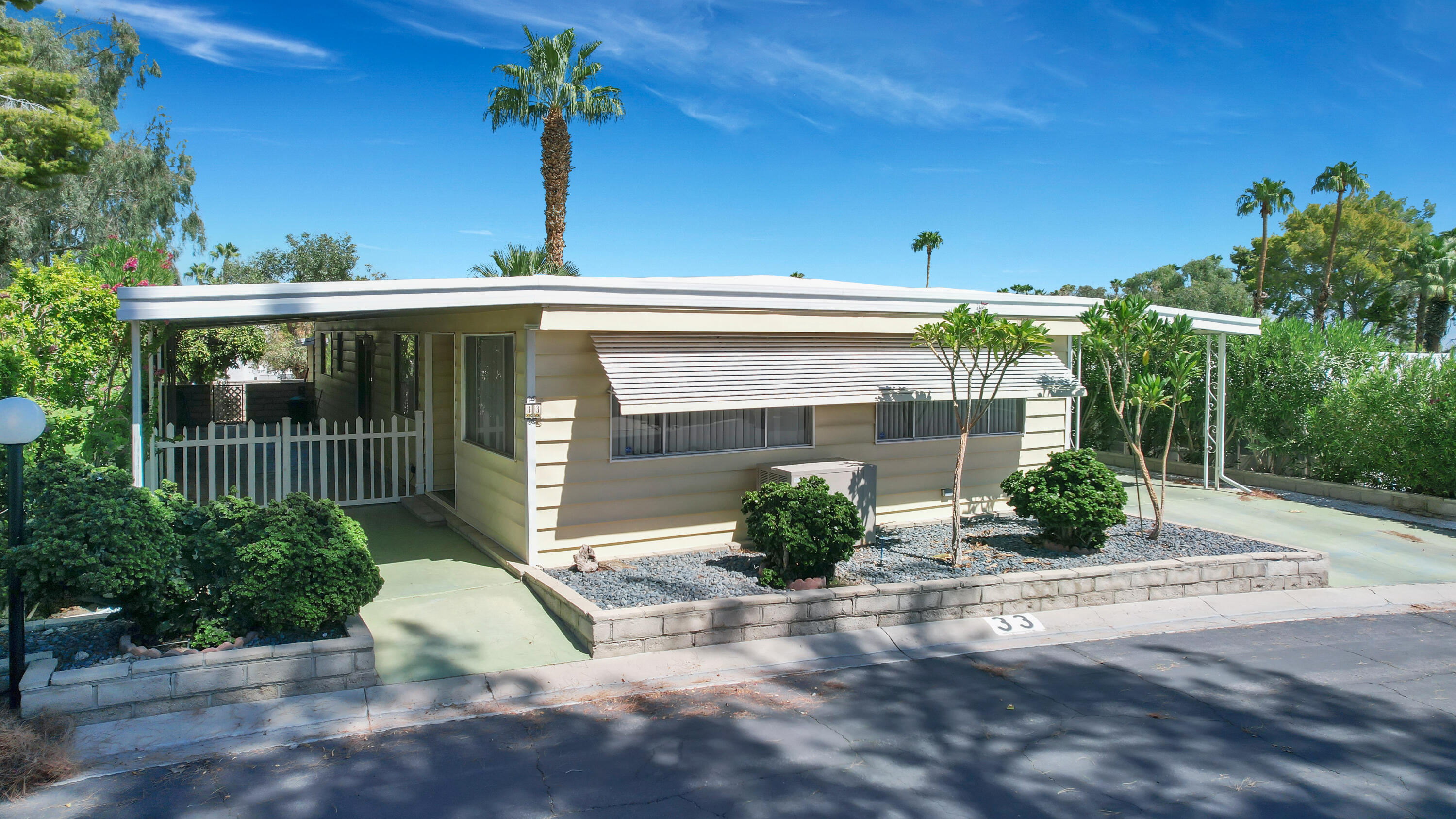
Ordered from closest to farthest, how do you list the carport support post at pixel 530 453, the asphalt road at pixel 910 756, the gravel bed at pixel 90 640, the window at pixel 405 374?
the asphalt road at pixel 910 756 → the gravel bed at pixel 90 640 → the carport support post at pixel 530 453 → the window at pixel 405 374

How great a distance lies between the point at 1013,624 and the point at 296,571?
5.42m

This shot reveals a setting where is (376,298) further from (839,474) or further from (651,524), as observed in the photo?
(839,474)

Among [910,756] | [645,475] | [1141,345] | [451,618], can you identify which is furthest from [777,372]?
[910,756]

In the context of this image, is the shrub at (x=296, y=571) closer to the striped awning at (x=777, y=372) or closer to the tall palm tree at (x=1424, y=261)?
the striped awning at (x=777, y=372)

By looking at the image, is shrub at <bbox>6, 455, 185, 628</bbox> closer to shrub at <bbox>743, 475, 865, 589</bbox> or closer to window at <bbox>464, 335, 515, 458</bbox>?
window at <bbox>464, 335, 515, 458</bbox>

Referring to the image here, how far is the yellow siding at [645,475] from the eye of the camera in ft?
24.7

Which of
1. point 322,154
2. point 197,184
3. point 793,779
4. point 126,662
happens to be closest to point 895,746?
point 793,779

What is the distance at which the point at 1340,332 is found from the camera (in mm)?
12828

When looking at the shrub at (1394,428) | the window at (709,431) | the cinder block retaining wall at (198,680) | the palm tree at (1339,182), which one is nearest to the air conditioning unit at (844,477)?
the window at (709,431)

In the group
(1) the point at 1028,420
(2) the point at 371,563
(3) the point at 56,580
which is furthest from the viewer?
(1) the point at 1028,420

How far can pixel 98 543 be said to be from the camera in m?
4.74

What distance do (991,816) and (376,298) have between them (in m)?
5.45

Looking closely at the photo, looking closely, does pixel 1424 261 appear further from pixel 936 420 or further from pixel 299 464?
pixel 299 464

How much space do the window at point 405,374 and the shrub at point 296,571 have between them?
16.4 feet
